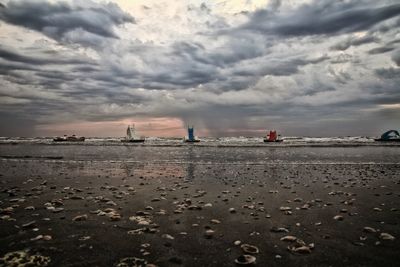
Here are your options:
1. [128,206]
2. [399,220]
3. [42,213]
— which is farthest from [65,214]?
[399,220]

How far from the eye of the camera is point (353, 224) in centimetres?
694

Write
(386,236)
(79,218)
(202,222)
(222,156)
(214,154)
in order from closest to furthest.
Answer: (386,236) < (202,222) < (79,218) < (222,156) < (214,154)

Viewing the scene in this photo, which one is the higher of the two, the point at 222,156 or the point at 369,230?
the point at 222,156

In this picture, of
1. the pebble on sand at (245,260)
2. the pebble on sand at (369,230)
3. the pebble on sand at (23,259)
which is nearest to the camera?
the pebble on sand at (23,259)

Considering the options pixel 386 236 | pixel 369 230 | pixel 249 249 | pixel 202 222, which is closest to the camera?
pixel 249 249

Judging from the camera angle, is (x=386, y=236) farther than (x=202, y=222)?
No

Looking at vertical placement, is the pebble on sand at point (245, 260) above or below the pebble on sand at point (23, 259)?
below

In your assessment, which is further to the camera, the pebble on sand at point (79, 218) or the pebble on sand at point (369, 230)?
the pebble on sand at point (79, 218)

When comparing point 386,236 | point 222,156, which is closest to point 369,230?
point 386,236

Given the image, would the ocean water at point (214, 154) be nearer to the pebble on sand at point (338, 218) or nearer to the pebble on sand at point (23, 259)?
the pebble on sand at point (338, 218)

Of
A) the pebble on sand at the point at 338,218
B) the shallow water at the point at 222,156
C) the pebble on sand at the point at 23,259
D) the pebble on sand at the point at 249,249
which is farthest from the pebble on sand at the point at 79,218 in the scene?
the shallow water at the point at 222,156

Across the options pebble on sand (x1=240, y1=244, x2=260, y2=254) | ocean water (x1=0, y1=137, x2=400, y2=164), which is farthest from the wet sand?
ocean water (x1=0, y1=137, x2=400, y2=164)

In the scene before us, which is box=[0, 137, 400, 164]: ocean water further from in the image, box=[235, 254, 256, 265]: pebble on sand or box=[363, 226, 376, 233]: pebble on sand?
box=[235, 254, 256, 265]: pebble on sand

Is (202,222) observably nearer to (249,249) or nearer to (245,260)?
(249,249)
